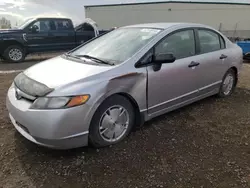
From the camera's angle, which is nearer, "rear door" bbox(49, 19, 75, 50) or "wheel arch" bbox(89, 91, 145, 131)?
"wheel arch" bbox(89, 91, 145, 131)

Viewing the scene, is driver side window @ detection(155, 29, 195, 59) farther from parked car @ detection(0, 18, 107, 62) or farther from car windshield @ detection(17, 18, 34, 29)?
car windshield @ detection(17, 18, 34, 29)

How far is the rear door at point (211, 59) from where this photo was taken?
165 inches

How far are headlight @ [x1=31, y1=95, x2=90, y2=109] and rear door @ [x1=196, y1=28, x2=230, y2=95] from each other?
7.41 ft

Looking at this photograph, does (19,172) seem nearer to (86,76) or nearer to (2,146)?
(2,146)

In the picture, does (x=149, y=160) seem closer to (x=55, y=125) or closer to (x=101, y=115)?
(x=101, y=115)

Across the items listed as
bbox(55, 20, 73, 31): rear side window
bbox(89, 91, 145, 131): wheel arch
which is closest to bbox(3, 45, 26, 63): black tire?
bbox(55, 20, 73, 31): rear side window

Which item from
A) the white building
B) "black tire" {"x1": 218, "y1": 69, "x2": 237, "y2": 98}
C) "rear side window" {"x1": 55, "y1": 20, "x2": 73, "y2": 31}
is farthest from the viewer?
the white building

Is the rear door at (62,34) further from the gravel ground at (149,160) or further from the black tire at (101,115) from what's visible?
the black tire at (101,115)

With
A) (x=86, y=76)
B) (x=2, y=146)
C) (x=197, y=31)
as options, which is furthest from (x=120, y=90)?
(x=197, y=31)

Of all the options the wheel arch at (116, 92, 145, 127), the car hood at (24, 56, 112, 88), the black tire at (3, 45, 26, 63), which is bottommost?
the black tire at (3, 45, 26, 63)

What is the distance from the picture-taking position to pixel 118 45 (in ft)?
12.1

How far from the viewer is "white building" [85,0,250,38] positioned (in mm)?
22109

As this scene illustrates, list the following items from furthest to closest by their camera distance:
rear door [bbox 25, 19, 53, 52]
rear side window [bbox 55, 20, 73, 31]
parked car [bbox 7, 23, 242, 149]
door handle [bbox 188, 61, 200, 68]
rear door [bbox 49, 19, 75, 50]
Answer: rear side window [bbox 55, 20, 73, 31] → rear door [bbox 49, 19, 75, 50] → rear door [bbox 25, 19, 53, 52] → door handle [bbox 188, 61, 200, 68] → parked car [bbox 7, 23, 242, 149]

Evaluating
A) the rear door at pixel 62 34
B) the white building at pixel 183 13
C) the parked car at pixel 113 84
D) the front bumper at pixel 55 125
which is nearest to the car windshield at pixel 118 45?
the parked car at pixel 113 84
